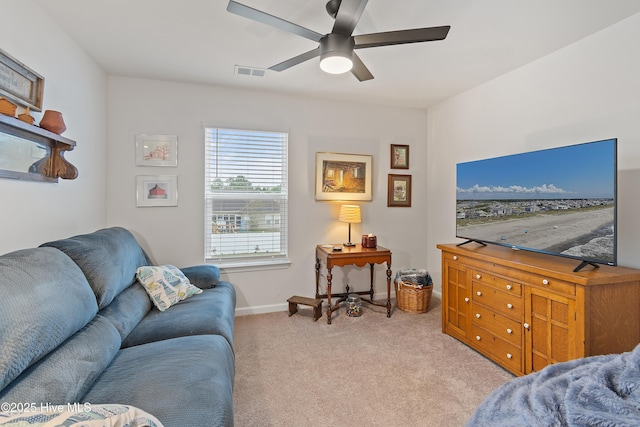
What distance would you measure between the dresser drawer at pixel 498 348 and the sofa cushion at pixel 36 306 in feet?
8.80

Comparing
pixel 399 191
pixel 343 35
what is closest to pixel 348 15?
pixel 343 35

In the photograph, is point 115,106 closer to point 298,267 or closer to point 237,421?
point 298,267

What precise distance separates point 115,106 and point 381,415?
3520 millimetres

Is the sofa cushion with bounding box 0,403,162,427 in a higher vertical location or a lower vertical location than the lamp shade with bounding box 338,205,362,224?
lower

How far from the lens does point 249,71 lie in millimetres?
2818

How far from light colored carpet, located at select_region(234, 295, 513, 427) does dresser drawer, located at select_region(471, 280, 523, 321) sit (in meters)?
0.45

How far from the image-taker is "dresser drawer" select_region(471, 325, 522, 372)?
6.97 ft

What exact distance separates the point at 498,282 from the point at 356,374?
1293 mm

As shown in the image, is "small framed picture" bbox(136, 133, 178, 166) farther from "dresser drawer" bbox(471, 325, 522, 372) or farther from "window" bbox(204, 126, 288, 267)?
"dresser drawer" bbox(471, 325, 522, 372)

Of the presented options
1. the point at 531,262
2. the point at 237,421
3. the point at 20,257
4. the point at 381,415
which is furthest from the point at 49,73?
the point at 531,262

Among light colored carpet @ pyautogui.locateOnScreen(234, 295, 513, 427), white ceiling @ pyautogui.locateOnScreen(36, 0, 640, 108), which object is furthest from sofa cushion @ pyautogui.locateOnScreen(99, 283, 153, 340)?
white ceiling @ pyautogui.locateOnScreen(36, 0, 640, 108)

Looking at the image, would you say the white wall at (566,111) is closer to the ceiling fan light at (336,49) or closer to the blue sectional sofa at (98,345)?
the ceiling fan light at (336,49)

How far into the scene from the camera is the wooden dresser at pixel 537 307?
1747mm

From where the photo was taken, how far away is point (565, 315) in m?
1.82
